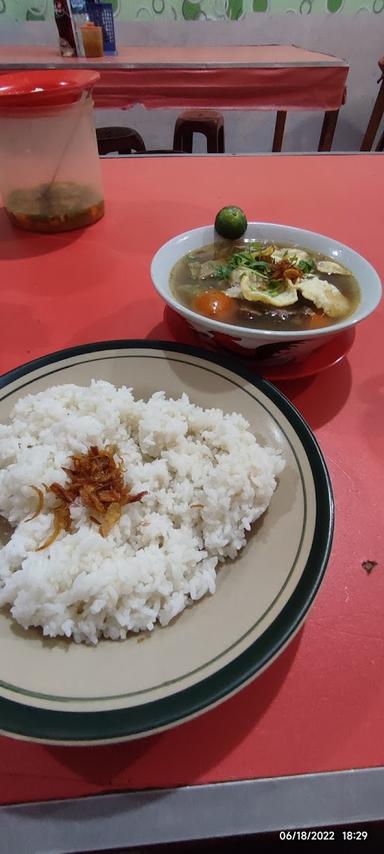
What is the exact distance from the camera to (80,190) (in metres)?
2.01

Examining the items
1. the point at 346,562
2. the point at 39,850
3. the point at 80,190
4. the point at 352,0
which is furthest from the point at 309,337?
the point at 352,0

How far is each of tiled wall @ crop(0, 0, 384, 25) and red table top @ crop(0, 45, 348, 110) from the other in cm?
161

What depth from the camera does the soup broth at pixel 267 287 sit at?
1388 millimetres

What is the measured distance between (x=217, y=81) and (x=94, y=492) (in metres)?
4.16

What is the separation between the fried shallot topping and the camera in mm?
922

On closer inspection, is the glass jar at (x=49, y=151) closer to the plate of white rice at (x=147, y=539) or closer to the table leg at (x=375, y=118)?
the plate of white rice at (x=147, y=539)

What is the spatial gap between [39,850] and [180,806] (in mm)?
211

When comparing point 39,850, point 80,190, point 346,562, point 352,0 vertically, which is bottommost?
point 39,850

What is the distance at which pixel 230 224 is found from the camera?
157 centimetres

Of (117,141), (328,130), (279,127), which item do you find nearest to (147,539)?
(117,141)

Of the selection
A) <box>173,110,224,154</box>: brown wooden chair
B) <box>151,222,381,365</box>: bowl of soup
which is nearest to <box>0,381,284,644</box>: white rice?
<box>151,222,381,365</box>: bowl of soup

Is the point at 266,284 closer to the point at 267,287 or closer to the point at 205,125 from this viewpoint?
the point at 267,287

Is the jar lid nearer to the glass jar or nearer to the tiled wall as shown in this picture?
the glass jar

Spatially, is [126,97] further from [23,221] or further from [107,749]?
[107,749]
